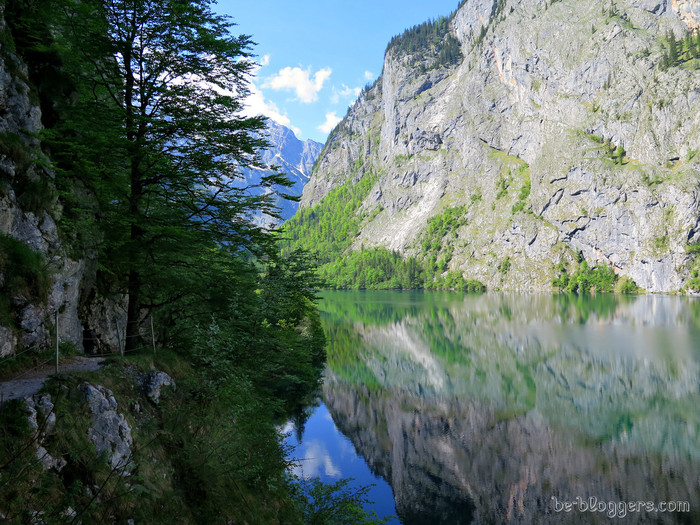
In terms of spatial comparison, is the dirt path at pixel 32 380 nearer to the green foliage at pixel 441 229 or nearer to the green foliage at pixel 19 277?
the green foliage at pixel 19 277

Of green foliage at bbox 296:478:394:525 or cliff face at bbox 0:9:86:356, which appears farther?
green foliage at bbox 296:478:394:525

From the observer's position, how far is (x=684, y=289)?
124 meters

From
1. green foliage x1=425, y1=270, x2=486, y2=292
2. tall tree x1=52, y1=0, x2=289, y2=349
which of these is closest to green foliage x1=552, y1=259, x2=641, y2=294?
green foliage x1=425, y1=270, x2=486, y2=292

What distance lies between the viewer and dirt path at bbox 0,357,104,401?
22.4 ft

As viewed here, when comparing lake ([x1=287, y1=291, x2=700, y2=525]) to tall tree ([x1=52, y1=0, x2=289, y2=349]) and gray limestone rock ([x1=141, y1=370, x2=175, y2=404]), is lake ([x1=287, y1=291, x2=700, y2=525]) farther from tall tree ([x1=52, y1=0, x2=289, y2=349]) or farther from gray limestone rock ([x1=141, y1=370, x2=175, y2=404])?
tall tree ([x1=52, y1=0, x2=289, y2=349])

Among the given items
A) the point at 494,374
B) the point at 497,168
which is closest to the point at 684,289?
the point at 497,168

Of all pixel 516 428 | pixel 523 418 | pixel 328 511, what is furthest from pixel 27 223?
pixel 523 418

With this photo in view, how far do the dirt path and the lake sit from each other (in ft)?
48.0

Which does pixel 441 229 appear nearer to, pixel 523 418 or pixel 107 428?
pixel 523 418

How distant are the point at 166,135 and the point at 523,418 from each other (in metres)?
28.1

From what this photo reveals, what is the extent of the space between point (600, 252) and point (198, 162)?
163229 millimetres

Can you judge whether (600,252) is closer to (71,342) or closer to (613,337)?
(613,337)

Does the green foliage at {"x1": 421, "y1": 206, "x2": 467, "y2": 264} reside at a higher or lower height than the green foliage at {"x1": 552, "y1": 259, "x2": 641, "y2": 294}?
higher

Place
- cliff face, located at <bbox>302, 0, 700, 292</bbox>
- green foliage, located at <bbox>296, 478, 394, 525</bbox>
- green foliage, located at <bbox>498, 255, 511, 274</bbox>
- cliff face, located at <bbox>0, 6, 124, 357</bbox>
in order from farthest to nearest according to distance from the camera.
→ green foliage, located at <bbox>498, 255, 511, 274</bbox>
cliff face, located at <bbox>302, 0, 700, 292</bbox>
green foliage, located at <bbox>296, 478, 394, 525</bbox>
cliff face, located at <bbox>0, 6, 124, 357</bbox>
